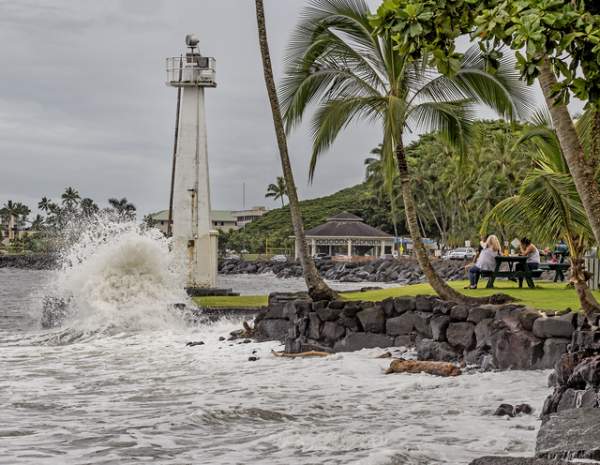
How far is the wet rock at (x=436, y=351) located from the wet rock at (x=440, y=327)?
0.31 ft

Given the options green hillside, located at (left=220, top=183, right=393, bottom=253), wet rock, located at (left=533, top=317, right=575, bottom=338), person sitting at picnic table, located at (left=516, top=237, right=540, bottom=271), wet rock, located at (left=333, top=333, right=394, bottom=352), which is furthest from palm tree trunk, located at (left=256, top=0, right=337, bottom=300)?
green hillside, located at (left=220, top=183, right=393, bottom=253)

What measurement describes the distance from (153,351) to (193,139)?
450 inches

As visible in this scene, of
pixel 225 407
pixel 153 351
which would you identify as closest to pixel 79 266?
pixel 153 351

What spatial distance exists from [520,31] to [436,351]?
8212 mm

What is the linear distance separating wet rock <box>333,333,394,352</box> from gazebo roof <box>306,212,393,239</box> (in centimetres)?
6254

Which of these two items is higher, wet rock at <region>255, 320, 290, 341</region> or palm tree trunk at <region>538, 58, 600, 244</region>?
palm tree trunk at <region>538, 58, 600, 244</region>

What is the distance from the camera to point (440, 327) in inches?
514

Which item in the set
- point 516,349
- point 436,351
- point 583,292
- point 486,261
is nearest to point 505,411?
point 516,349

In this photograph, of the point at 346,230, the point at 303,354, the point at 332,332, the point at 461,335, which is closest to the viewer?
the point at 461,335

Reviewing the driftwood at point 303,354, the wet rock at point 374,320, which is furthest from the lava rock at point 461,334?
the driftwood at point 303,354

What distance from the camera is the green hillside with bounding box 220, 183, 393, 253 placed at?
88188 millimetres

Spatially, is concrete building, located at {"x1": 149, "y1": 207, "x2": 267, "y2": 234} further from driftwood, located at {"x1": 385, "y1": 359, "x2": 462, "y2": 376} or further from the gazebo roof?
driftwood, located at {"x1": 385, "y1": 359, "x2": 462, "y2": 376}

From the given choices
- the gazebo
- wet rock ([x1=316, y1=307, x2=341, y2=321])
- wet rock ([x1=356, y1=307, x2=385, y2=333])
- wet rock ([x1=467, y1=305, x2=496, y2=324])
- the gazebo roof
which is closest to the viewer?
wet rock ([x1=467, y1=305, x2=496, y2=324])

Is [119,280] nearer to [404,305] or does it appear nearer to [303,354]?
[303,354]
